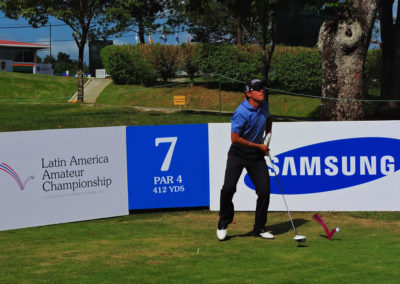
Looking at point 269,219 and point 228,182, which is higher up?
point 228,182

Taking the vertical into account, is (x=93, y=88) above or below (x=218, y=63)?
below

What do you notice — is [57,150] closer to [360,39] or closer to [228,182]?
[228,182]

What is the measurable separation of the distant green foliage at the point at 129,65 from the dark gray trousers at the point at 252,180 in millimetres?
35352

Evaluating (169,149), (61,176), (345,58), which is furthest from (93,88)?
(61,176)

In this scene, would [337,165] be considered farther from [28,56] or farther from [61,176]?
[28,56]

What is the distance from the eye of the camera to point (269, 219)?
30.2ft

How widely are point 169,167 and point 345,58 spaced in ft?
28.8

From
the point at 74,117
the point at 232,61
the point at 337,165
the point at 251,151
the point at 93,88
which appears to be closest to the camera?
the point at 251,151

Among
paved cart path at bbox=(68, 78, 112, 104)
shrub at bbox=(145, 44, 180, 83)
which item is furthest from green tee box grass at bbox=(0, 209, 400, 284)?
shrub at bbox=(145, 44, 180, 83)

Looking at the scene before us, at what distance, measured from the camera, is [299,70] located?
36.6 meters

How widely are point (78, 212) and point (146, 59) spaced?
111 ft

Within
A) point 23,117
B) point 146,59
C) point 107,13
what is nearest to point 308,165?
point 23,117

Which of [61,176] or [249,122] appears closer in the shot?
[249,122]

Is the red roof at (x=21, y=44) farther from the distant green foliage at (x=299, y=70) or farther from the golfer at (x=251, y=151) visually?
the golfer at (x=251, y=151)
